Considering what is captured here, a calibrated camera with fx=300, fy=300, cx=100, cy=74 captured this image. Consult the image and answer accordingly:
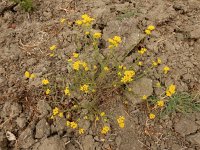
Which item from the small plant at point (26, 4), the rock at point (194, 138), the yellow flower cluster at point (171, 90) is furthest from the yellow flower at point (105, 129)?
the small plant at point (26, 4)

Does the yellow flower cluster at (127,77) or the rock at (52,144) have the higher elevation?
the yellow flower cluster at (127,77)

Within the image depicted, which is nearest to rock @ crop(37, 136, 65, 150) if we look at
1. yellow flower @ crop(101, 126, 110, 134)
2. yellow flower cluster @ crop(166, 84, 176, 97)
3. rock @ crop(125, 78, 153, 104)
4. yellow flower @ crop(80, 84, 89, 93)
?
yellow flower @ crop(101, 126, 110, 134)

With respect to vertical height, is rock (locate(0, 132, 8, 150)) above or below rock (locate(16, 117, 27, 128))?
below

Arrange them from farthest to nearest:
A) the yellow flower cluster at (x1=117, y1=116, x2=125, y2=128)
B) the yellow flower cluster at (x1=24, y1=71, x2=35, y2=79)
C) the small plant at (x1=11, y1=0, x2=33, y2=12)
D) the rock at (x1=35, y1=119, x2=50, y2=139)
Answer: the small plant at (x1=11, y1=0, x2=33, y2=12) → the yellow flower cluster at (x1=24, y1=71, x2=35, y2=79) → the rock at (x1=35, y1=119, x2=50, y2=139) → the yellow flower cluster at (x1=117, y1=116, x2=125, y2=128)

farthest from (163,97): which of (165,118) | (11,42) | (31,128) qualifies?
(11,42)

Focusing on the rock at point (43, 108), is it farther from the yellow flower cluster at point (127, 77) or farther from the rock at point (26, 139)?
the yellow flower cluster at point (127, 77)

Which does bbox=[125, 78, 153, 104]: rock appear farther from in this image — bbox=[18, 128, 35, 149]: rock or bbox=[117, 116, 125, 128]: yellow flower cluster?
bbox=[18, 128, 35, 149]: rock

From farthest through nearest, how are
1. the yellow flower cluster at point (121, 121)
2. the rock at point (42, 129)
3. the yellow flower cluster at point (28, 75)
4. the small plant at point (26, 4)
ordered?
the small plant at point (26, 4), the yellow flower cluster at point (28, 75), the rock at point (42, 129), the yellow flower cluster at point (121, 121)

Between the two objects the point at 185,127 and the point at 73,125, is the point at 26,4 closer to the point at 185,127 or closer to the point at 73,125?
the point at 73,125
